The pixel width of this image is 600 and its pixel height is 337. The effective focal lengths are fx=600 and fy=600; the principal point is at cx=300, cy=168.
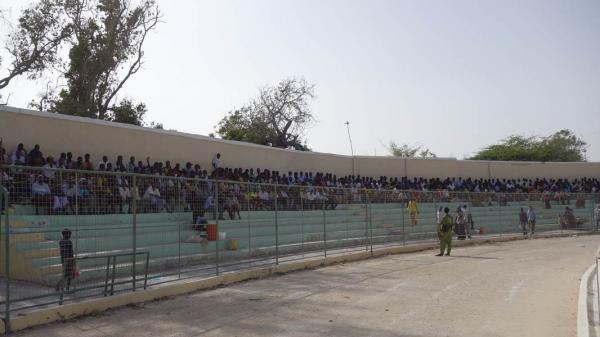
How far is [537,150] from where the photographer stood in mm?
64750

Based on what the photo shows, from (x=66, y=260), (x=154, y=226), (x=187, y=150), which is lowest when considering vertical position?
(x=66, y=260)

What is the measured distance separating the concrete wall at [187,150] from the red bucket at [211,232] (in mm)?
8427

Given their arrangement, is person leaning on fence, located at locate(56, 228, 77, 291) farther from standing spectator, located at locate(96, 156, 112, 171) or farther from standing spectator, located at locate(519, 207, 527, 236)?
standing spectator, located at locate(519, 207, 527, 236)

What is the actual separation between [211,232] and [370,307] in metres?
4.08

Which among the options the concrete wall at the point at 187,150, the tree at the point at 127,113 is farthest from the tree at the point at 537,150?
the tree at the point at 127,113

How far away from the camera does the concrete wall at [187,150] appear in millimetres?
18609

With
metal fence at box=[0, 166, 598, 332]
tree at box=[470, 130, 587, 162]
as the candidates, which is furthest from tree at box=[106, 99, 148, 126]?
tree at box=[470, 130, 587, 162]

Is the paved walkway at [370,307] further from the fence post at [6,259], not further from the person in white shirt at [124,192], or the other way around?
the person in white shirt at [124,192]

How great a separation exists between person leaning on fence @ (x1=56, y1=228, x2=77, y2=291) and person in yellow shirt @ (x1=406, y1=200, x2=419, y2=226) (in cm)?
1607

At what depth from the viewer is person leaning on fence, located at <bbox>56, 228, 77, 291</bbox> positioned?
9172 millimetres

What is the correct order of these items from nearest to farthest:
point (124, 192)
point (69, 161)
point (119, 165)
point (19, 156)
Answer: point (124, 192) < point (19, 156) < point (69, 161) < point (119, 165)

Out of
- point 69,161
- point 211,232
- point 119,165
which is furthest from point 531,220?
point 69,161

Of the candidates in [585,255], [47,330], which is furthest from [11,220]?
[585,255]

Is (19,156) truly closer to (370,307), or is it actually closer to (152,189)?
(152,189)
